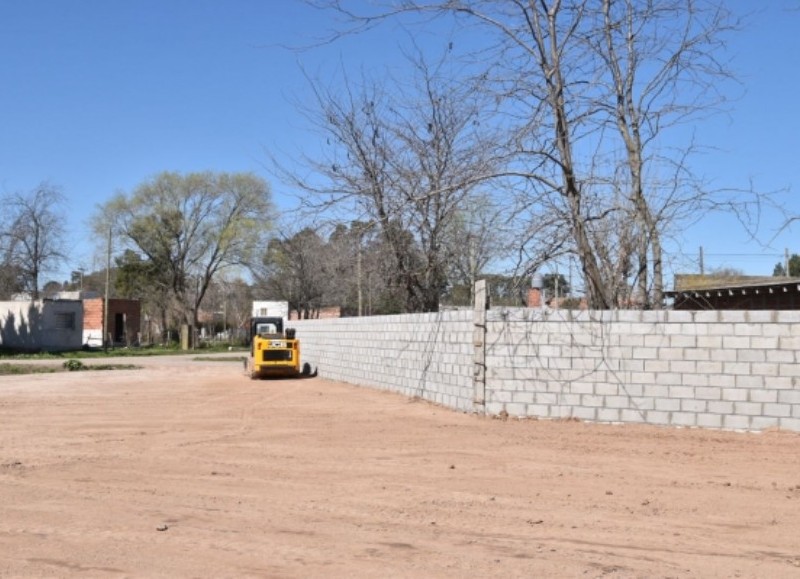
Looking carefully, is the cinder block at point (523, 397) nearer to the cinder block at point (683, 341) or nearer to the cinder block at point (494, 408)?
the cinder block at point (494, 408)

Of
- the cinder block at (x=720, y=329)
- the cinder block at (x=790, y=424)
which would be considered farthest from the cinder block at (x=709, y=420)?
the cinder block at (x=720, y=329)

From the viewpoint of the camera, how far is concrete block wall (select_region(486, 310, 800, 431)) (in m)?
12.9

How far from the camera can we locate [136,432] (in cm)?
1497

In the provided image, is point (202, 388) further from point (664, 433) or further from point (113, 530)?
point (113, 530)

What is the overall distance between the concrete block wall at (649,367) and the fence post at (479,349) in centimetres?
13

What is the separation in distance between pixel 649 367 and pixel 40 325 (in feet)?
170

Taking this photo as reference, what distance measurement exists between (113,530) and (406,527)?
2720mm

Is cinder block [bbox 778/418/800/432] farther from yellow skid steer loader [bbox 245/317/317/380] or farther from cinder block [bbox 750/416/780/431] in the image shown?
yellow skid steer loader [bbox 245/317/317/380]

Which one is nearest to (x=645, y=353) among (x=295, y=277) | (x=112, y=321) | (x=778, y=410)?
(x=778, y=410)

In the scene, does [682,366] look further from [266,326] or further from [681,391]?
[266,326]

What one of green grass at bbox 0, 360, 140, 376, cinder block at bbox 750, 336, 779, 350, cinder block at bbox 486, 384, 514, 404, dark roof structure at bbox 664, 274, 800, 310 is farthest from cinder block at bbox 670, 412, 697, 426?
green grass at bbox 0, 360, 140, 376

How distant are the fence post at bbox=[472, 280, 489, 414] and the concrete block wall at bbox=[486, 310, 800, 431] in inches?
5.3

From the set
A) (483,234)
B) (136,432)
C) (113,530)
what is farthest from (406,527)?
(483,234)

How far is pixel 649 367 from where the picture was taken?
Result: 45.4ft
